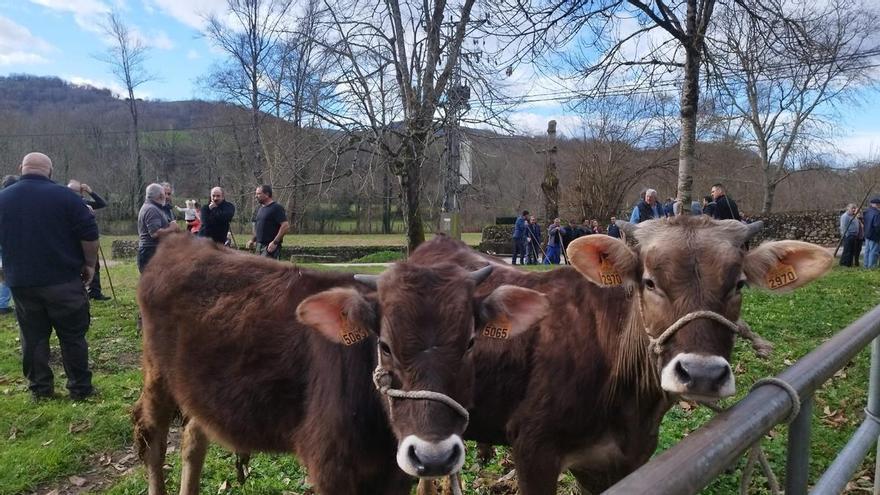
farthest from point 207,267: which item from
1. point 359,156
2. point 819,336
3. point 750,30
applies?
point 359,156

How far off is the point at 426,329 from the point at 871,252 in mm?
17629

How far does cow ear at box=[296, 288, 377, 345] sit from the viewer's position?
9.17 ft

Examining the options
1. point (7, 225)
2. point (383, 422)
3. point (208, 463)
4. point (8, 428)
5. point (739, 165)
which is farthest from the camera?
point (739, 165)

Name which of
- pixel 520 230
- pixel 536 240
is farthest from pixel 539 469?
pixel 520 230

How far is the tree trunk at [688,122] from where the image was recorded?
26.4 ft

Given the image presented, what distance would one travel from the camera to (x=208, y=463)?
4922 millimetres

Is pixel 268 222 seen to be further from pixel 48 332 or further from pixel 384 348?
pixel 384 348

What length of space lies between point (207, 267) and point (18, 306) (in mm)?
3556

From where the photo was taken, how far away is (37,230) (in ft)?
19.8

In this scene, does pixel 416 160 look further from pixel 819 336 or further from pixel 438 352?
pixel 438 352

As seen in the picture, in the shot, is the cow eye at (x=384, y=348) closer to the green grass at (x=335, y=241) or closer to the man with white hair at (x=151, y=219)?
the man with white hair at (x=151, y=219)

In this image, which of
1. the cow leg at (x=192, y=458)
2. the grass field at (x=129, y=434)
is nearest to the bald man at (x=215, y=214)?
the grass field at (x=129, y=434)

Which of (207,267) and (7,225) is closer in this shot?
(207,267)

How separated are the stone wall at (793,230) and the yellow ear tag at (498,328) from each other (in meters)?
22.4
